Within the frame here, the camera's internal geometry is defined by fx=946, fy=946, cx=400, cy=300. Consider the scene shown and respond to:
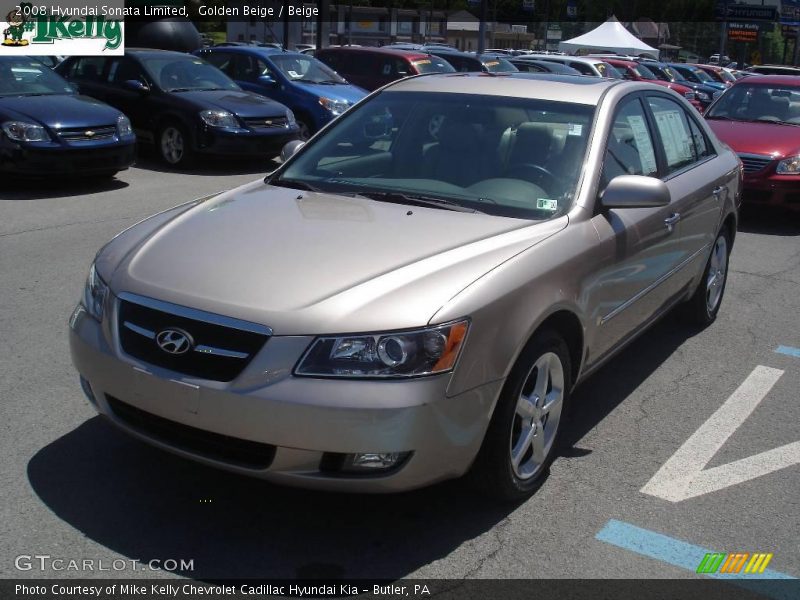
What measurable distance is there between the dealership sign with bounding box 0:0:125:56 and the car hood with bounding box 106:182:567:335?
1308 cm

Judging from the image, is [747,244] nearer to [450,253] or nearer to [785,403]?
[785,403]

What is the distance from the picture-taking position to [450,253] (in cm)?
364

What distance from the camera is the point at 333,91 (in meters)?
15.4

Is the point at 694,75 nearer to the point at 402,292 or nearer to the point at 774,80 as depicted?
the point at 774,80

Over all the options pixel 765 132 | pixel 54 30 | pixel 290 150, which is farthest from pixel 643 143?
pixel 54 30

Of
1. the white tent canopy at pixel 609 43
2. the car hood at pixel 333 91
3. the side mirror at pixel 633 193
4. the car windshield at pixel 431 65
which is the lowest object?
the car hood at pixel 333 91

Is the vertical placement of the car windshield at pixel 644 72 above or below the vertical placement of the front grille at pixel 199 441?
above

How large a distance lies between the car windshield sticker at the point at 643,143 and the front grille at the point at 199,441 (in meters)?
2.79

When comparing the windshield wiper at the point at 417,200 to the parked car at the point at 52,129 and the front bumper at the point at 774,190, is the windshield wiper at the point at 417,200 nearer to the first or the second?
the parked car at the point at 52,129

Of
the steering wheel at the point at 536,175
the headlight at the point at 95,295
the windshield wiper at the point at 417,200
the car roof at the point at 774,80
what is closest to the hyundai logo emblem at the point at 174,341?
the headlight at the point at 95,295

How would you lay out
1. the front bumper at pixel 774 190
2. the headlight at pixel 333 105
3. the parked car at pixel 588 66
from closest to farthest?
1. the front bumper at pixel 774 190
2. the headlight at pixel 333 105
3. the parked car at pixel 588 66

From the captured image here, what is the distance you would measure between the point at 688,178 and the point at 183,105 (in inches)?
346

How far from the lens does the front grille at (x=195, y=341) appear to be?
3.18 meters

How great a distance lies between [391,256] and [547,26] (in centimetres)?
5793
